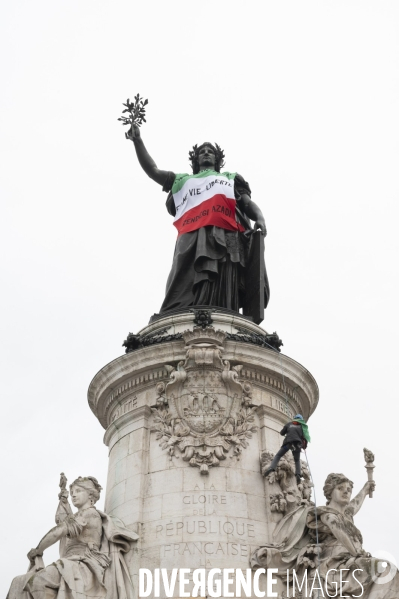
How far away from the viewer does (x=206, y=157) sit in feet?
74.5

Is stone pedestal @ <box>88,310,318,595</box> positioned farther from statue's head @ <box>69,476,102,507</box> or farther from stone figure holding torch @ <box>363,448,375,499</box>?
stone figure holding torch @ <box>363,448,375,499</box>

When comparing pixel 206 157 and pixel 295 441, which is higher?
pixel 206 157

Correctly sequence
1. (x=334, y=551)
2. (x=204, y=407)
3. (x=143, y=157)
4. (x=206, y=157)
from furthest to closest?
(x=206, y=157), (x=143, y=157), (x=204, y=407), (x=334, y=551)

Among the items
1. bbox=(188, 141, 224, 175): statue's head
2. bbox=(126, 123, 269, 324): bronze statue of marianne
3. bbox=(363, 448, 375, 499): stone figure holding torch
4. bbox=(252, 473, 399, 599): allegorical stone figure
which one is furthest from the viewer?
bbox=(188, 141, 224, 175): statue's head

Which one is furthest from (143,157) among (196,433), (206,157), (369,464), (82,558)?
(82,558)

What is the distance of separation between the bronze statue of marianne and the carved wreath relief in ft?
9.33

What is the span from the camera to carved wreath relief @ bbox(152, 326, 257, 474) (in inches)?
623

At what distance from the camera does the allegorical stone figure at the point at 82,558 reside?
13789 mm

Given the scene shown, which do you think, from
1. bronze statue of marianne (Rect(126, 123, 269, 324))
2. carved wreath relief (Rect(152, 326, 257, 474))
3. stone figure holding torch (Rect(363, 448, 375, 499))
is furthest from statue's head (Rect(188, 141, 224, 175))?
stone figure holding torch (Rect(363, 448, 375, 499))

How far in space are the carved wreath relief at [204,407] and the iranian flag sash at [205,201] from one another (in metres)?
4.41

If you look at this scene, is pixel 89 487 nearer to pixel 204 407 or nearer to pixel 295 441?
pixel 204 407

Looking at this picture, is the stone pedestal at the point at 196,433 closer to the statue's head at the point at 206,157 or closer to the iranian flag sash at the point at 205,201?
the iranian flag sash at the point at 205,201

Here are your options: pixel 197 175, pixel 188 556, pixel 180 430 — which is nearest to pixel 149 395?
pixel 180 430

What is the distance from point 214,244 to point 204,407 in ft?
16.7
